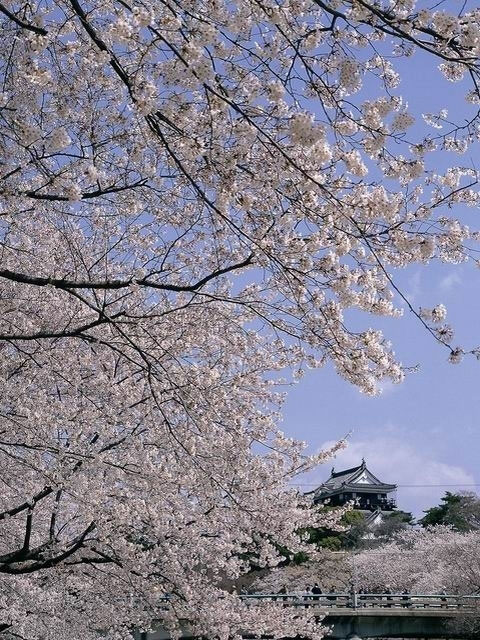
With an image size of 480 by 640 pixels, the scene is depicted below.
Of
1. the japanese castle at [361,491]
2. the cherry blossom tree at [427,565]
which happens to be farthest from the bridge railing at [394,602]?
the japanese castle at [361,491]

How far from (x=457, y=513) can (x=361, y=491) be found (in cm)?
1744

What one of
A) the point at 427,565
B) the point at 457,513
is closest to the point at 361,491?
the point at 457,513

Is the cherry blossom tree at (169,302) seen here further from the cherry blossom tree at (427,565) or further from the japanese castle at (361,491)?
the japanese castle at (361,491)

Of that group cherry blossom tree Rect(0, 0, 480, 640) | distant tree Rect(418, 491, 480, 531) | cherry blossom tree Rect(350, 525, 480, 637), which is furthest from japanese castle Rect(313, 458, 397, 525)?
cherry blossom tree Rect(0, 0, 480, 640)

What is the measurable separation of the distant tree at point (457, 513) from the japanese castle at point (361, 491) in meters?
11.4

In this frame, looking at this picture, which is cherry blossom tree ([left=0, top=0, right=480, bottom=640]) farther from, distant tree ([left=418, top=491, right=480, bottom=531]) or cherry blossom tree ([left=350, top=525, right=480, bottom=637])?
distant tree ([left=418, top=491, right=480, bottom=531])

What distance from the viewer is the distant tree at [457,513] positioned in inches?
1564

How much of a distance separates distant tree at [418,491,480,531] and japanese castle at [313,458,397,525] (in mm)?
11393

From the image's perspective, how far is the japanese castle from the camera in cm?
5703

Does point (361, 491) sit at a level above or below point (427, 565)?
above

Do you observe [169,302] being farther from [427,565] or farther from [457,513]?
[457,513]

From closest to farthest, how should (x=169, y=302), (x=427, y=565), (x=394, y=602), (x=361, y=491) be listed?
(x=169, y=302) < (x=394, y=602) < (x=427, y=565) < (x=361, y=491)

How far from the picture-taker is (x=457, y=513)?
4100cm

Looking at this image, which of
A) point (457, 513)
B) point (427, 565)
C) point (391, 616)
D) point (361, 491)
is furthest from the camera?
point (361, 491)
